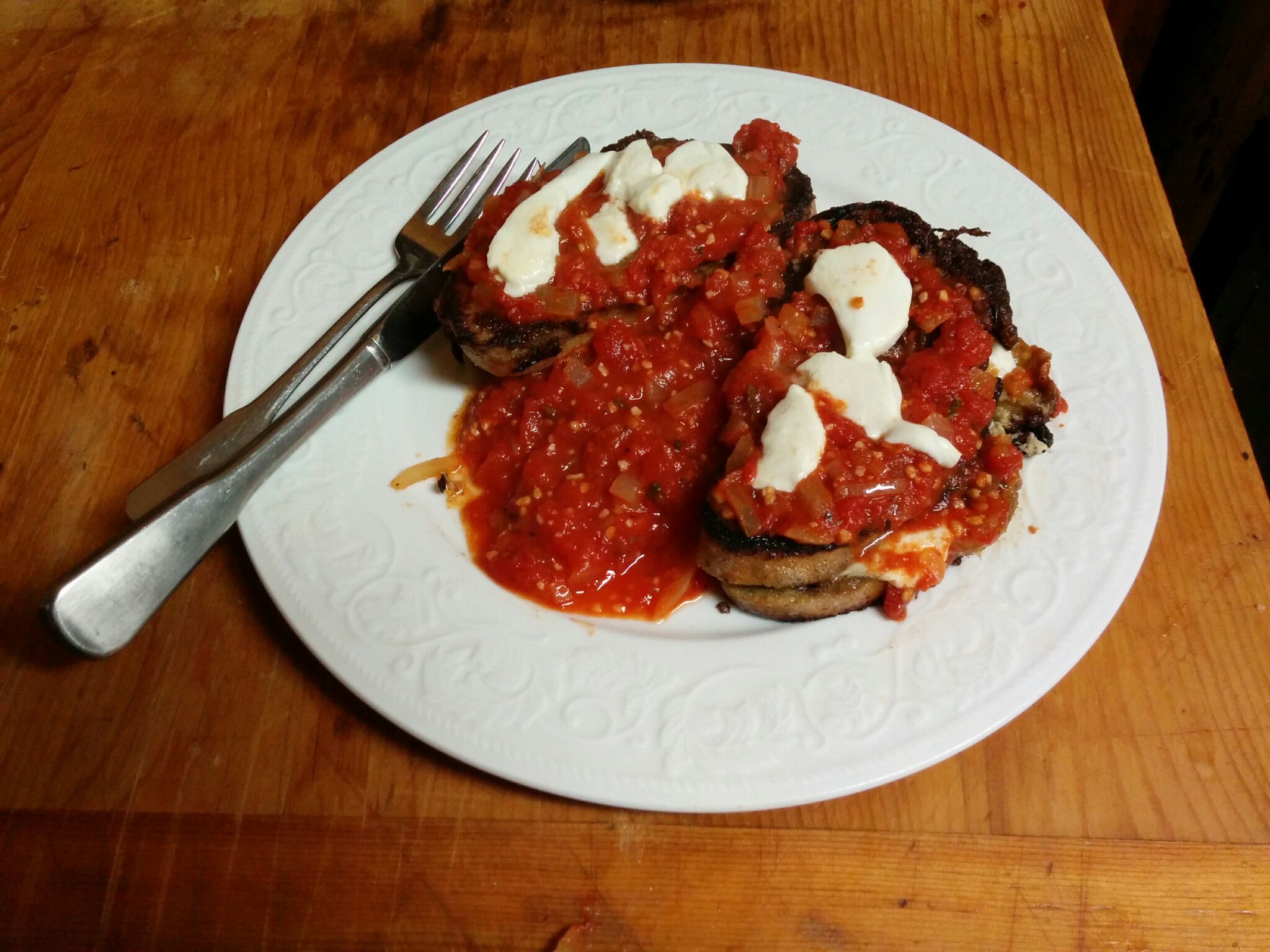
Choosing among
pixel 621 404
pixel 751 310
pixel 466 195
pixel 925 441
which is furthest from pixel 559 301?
pixel 925 441

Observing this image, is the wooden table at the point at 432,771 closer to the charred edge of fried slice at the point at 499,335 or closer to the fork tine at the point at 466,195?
the fork tine at the point at 466,195

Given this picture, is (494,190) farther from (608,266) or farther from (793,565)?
(793,565)

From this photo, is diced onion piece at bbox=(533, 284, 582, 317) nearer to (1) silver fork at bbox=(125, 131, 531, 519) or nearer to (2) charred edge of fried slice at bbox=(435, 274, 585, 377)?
(2) charred edge of fried slice at bbox=(435, 274, 585, 377)

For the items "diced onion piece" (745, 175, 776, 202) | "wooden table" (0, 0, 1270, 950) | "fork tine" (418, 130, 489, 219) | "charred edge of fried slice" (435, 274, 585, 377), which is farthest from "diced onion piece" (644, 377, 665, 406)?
"wooden table" (0, 0, 1270, 950)

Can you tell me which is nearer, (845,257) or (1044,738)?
(1044,738)

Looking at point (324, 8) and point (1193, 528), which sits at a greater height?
point (324, 8)

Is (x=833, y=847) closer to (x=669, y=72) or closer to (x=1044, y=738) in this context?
(x=1044, y=738)

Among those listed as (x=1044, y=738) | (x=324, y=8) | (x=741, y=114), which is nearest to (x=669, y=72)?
(x=741, y=114)
